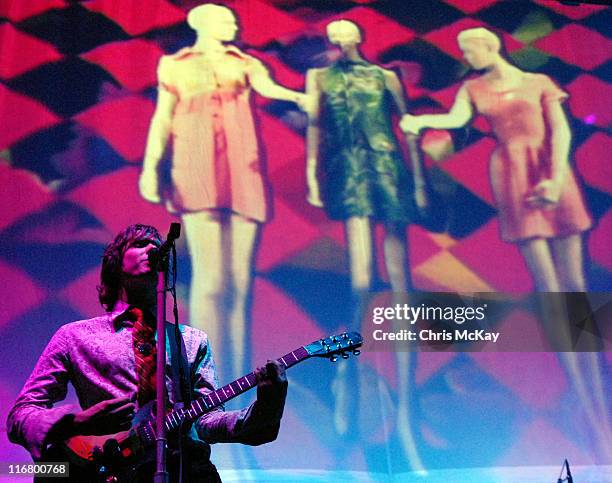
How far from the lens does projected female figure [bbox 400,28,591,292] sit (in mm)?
3744

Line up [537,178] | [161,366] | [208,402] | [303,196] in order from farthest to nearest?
[537,178] → [303,196] → [208,402] → [161,366]

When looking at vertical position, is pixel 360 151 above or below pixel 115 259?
above

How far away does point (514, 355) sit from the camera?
11.7 feet

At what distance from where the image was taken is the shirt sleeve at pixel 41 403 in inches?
96.8

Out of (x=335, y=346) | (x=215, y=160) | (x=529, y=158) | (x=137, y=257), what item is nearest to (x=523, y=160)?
(x=529, y=158)

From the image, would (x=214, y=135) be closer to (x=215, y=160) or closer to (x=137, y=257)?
(x=215, y=160)

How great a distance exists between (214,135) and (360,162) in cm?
70

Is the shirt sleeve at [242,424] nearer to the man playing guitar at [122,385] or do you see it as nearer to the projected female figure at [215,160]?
the man playing guitar at [122,385]

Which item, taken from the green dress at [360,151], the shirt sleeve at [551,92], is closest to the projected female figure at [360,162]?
the green dress at [360,151]

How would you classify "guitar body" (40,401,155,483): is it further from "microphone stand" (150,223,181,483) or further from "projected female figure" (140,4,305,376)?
"projected female figure" (140,4,305,376)

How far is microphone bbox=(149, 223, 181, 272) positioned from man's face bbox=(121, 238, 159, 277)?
395 millimetres

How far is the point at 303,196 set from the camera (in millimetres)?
3719

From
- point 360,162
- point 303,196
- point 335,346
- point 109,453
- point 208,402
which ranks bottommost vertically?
point 109,453

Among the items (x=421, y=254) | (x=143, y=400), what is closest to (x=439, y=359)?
(x=421, y=254)
